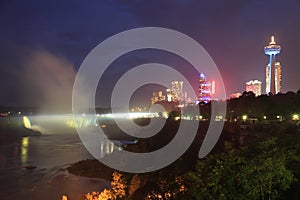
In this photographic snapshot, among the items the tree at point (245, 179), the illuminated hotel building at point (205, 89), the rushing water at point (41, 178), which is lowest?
the rushing water at point (41, 178)

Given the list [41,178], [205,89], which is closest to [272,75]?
[205,89]

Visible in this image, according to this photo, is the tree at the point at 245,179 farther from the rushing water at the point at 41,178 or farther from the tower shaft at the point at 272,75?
the tower shaft at the point at 272,75

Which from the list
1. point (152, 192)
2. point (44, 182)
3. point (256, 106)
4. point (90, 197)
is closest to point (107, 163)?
point (44, 182)

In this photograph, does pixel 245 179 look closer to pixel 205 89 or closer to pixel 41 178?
pixel 41 178

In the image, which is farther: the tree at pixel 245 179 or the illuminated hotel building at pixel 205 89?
the illuminated hotel building at pixel 205 89

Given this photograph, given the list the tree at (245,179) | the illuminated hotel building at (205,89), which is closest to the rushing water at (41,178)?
the tree at (245,179)

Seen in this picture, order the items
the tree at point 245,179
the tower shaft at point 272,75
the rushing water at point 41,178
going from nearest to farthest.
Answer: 1. the tree at point 245,179
2. the rushing water at point 41,178
3. the tower shaft at point 272,75

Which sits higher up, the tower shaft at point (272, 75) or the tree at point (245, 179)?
the tower shaft at point (272, 75)

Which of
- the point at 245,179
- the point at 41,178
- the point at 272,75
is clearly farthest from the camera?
the point at 272,75

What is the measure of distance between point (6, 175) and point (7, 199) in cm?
599

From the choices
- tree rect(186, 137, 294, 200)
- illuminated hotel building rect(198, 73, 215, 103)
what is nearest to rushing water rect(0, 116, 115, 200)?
tree rect(186, 137, 294, 200)

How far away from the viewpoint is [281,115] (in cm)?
2306

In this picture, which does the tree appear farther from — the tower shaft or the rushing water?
the tower shaft

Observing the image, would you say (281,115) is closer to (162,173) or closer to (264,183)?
(162,173)
